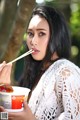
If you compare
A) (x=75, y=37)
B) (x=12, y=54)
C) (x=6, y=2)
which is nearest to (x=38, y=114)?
(x=12, y=54)

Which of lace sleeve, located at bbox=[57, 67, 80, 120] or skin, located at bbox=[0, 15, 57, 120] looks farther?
skin, located at bbox=[0, 15, 57, 120]

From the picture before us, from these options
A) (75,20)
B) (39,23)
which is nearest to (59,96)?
(39,23)

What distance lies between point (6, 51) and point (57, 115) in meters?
1.74

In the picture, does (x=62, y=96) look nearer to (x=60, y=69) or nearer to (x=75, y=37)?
(x=60, y=69)

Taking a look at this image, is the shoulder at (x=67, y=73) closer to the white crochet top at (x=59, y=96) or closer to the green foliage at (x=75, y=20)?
the white crochet top at (x=59, y=96)

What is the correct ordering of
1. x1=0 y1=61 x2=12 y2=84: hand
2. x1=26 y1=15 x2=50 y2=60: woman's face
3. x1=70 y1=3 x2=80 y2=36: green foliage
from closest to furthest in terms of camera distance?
x1=0 y1=61 x2=12 y2=84: hand, x1=26 y1=15 x2=50 y2=60: woman's face, x1=70 y1=3 x2=80 y2=36: green foliage

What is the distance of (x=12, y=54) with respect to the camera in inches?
180

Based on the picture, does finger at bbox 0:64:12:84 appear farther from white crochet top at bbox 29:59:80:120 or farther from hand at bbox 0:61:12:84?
white crochet top at bbox 29:59:80:120

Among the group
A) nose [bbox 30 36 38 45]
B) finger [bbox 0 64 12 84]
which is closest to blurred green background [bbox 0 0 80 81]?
nose [bbox 30 36 38 45]

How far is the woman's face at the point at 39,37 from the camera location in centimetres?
312

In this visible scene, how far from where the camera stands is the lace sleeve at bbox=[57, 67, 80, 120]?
2936mm

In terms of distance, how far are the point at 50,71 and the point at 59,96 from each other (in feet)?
0.73

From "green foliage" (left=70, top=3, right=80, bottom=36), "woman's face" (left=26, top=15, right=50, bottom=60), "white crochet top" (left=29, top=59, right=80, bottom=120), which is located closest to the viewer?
"white crochet top" (left=29, top=59, right=80, bottom=120)

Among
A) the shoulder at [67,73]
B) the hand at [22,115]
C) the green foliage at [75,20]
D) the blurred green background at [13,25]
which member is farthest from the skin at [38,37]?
the green foliage at [75,20]
